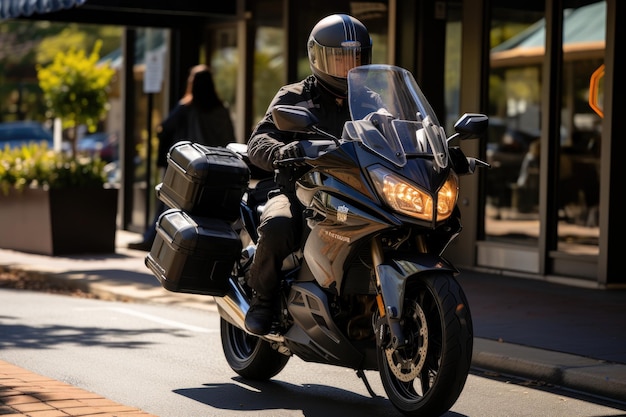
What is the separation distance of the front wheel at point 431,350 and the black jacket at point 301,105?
1.15m

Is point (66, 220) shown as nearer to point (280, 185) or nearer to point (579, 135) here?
point (579, 135)

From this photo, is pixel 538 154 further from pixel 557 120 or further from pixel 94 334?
pixel 94 334

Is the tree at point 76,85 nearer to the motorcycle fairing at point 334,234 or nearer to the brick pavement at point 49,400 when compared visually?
the brick pavement at point 49,400

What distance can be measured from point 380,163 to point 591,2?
6.30 metres

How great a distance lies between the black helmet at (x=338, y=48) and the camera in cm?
621

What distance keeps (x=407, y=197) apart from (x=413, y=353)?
2.36 ft

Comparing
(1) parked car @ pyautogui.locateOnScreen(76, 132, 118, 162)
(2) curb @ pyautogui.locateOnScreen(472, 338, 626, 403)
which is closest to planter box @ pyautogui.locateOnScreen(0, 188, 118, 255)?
(2) curb @ pyautogui.locateOnScreen(472, 338, 626, 403)

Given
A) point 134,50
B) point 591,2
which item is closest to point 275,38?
point 134,50

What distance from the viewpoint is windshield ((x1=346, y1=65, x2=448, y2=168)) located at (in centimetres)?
559

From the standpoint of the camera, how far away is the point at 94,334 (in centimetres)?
874

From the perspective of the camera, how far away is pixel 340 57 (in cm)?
625

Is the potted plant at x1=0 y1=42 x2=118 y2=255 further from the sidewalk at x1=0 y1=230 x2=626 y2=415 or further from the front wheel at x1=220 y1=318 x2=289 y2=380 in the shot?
the front wheel at x1=220 y1=318 x2=289 y2=380

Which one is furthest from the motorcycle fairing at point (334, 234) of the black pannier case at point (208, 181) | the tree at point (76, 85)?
the tree at point (76, 85)

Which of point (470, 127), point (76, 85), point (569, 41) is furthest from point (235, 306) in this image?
point (76, 85)
